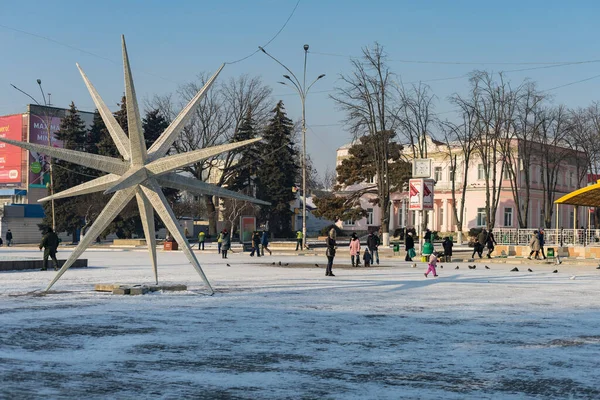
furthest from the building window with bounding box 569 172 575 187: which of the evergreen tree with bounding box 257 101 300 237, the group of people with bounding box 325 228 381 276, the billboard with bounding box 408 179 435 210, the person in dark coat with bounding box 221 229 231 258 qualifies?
the group of people with bounding box 325 228 381 276

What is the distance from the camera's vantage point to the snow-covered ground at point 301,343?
8.61 metres

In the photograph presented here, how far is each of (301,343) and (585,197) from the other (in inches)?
1315

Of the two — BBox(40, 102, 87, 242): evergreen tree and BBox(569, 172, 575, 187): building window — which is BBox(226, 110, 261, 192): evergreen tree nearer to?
BBox(40, 102, 87, 242): evergreen tree

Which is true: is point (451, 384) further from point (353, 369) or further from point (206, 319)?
point (206, 319)

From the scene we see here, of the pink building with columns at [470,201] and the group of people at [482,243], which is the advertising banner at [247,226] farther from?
the group of people at [482,243]

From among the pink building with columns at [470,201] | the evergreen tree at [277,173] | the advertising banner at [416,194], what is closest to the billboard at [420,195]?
the advertising banner at [416,194]

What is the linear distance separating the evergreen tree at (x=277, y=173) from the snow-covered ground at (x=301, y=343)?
54.7 metres

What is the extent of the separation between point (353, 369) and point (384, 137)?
160ft

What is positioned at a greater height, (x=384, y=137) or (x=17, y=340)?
(x=384, y=137)

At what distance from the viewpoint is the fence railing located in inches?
1684

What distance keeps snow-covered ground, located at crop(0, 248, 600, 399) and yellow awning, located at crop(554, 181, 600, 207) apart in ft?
60.7

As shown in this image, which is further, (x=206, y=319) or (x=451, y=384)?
(x=206, y=319)

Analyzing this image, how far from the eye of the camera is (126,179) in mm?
17328

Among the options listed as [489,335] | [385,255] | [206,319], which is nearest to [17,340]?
[206,319]
